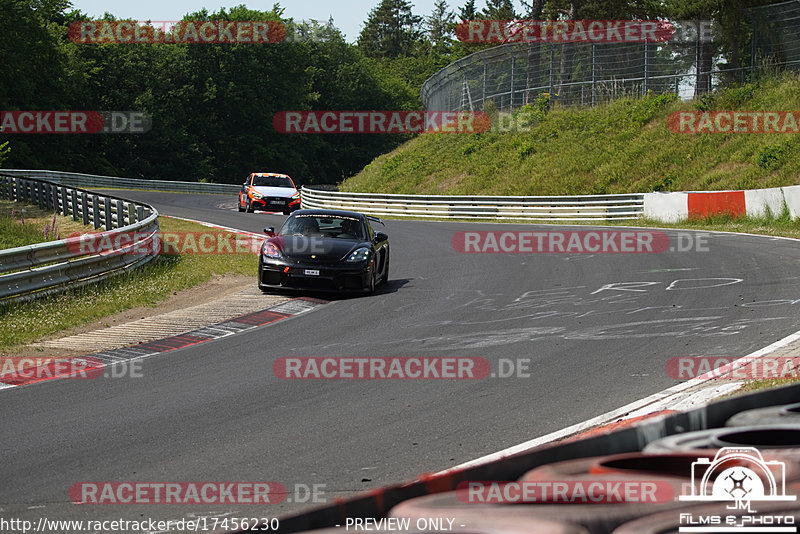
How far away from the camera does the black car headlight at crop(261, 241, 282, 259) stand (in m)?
14.1

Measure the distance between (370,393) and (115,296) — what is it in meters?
7.57

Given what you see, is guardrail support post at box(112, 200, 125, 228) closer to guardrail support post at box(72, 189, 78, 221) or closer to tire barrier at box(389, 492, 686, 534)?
guardrail support post at box(72, 189, 78, 221)

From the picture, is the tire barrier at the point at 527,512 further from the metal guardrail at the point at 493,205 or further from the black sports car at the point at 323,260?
the metal guardrail at the point at 493,205

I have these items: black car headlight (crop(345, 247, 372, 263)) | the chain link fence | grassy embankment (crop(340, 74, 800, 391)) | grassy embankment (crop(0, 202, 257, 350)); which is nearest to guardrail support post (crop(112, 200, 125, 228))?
grassy embankment (crop(0, 202, 257, 350))

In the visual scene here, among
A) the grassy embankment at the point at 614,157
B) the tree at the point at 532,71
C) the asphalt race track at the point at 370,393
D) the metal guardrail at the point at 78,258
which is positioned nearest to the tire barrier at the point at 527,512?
the asphalt race track at the point at 370,393

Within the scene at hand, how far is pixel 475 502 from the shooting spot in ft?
11.3

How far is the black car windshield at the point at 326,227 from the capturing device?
48.9 ft

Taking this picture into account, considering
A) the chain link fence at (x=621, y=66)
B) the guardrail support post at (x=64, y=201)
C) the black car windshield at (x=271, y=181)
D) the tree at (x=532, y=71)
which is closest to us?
the guardrail support post at (x=64, y=201)

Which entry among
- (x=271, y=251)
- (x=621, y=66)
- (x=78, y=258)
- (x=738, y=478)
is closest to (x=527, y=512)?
(x=738, y=478)

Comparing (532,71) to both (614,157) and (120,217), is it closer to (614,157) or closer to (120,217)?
(614,157)

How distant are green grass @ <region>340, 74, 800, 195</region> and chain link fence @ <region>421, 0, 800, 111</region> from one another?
747 mm

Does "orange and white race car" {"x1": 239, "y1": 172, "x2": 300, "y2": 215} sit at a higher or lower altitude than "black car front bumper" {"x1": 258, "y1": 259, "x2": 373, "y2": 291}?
higher

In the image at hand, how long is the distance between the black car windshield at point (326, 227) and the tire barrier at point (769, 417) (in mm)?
10438

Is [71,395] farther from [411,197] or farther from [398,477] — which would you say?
[411,197]
